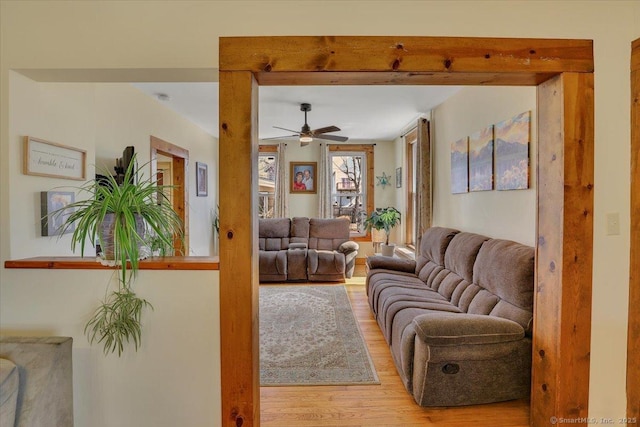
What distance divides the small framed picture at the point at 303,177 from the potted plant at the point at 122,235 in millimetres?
4821

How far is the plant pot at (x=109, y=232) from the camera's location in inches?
60.9

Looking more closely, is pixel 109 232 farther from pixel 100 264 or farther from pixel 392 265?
pixel 392 265

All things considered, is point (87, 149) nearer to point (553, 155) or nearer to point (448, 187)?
point (553, 155)

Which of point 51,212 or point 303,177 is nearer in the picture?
point 51,212

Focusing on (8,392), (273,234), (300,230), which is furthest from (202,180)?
(8,392)

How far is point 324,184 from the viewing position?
6.38m

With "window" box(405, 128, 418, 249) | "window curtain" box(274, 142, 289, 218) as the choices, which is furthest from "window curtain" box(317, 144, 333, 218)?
"window" box(405, 128, 418, 249)

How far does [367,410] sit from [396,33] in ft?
7.32

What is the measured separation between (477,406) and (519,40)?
7.10 ft

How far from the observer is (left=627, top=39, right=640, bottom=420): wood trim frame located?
1.60m

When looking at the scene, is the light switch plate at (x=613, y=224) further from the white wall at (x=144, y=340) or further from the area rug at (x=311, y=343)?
the white wall at (x=144, y=340)

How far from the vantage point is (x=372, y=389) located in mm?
2270

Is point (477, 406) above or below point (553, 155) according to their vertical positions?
below

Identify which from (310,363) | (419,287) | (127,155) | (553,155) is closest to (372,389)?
(310,363)
